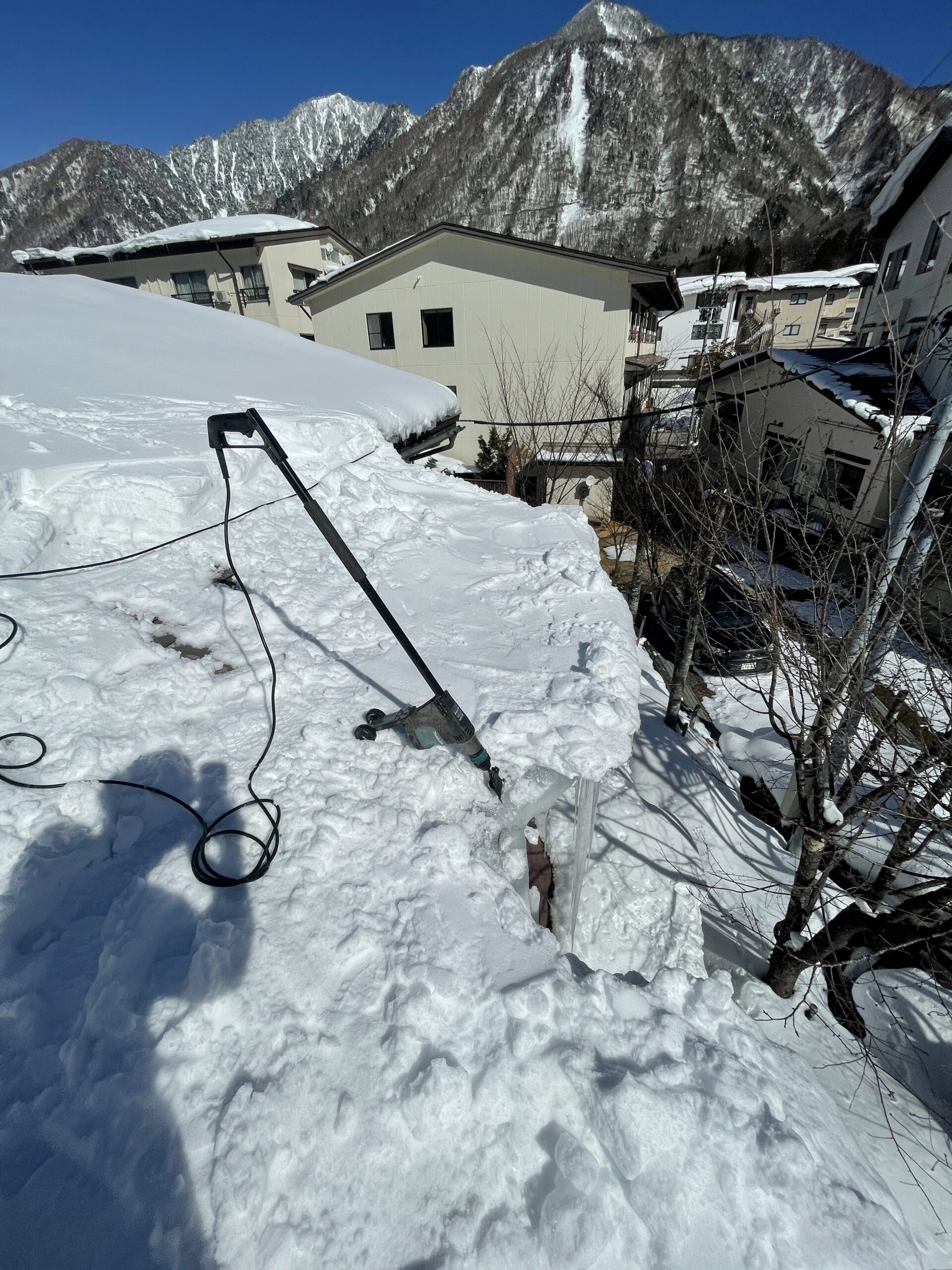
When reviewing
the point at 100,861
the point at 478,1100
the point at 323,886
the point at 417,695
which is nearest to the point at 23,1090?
the point at 100,861

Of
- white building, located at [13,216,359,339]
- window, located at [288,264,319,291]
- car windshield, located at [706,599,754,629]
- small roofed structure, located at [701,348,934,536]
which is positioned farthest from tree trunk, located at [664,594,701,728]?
window, located at [288,264,319,291]

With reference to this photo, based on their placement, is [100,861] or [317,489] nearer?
[100,861]

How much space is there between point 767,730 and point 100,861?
8142 mm

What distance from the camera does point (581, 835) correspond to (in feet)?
11.7

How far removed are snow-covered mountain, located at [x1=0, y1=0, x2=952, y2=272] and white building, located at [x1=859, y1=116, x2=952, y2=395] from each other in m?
44.2

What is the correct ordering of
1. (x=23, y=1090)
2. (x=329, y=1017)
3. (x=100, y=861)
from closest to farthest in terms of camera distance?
(x=23, y=1090) → (x=329, y=1017) → (x=100, y=861)

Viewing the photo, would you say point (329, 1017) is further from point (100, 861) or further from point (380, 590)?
point (380, 590)

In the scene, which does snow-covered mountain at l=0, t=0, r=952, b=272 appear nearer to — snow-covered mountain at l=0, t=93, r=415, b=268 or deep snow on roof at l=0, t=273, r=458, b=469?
snow-covered mountain at l=0, t=93, r=415, b=268

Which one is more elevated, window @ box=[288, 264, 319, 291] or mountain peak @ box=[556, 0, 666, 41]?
mountain peak @ box=[556, 0, 666, 41]

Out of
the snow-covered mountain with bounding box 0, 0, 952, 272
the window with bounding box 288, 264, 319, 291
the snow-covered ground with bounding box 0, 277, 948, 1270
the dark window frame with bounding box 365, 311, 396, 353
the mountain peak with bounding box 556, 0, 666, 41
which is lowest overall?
the snow-covered ground with bounding box 0, 277, 948, 1270

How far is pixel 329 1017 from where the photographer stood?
1.75 meters

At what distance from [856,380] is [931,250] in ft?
15.8

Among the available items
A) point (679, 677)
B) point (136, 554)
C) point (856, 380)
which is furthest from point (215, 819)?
point (856, 380)

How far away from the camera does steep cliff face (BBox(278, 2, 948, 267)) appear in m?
63.3
